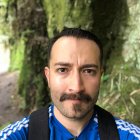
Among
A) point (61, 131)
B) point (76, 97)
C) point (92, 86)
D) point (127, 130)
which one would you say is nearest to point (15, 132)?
point (61, 131)

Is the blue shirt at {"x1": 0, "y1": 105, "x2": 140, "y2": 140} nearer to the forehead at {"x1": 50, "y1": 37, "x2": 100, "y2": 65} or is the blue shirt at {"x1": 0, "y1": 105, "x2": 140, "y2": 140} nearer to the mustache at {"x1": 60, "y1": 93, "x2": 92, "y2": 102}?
the mustache at {"x1": 60, "y1": 93, "x2": 92, "y2": 102}

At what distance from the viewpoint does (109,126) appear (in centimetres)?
243

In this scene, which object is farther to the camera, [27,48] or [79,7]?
[27,48]

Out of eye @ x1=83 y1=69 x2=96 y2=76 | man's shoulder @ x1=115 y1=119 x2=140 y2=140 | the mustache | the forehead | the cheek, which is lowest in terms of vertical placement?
man's shoulder @ x1=115 y1=119 x2=140 y2=140

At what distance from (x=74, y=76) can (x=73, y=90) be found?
0.28 feet

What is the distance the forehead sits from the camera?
2.35 m

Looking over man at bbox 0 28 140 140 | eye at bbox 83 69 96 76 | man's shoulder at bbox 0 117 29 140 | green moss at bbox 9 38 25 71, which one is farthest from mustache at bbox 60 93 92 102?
green moss at bbox 9 38 25 71

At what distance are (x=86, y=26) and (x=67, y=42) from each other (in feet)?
12.9

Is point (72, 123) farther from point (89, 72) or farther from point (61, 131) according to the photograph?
point (89, 72)

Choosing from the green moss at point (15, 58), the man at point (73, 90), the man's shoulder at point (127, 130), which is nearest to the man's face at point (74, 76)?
the man at point (73, 90)

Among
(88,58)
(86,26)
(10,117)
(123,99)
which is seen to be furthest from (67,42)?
(10,117)

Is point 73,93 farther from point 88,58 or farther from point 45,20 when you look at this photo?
point 45,20

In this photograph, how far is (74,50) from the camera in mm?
2367

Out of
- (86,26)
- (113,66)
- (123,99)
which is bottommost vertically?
(123,99)
